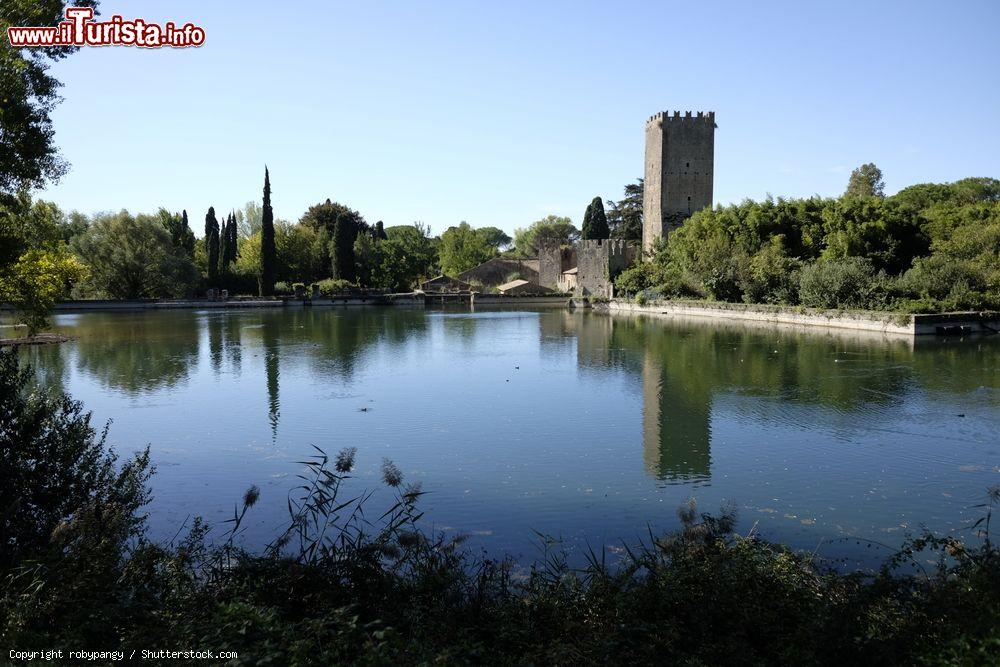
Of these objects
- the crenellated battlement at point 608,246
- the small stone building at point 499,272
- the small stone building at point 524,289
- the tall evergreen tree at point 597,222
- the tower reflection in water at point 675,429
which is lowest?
the tower reflection in water at point 675,429

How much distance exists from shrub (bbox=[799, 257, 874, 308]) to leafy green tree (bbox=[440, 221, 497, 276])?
164 ft

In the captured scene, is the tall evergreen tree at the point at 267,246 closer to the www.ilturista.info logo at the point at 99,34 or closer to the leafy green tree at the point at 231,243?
the leafy green tree at the point at 231,243

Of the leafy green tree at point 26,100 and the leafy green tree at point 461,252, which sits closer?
the leafy green tree at point 26,100

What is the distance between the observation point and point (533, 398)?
1456cm

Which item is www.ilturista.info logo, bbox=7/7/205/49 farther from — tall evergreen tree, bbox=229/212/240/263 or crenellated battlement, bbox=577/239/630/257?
tall evergreen tree, bbox=229/212/240/263

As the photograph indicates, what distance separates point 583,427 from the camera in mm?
11805

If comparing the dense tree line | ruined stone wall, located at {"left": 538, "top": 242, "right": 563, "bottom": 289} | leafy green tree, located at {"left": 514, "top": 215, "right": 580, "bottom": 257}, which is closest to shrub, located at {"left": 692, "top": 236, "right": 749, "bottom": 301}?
the dense tree line

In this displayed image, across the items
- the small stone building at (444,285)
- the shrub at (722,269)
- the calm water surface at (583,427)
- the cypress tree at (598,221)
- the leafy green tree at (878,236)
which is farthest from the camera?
the cypress tree at (598,221)

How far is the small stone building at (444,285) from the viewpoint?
5959 centimetres

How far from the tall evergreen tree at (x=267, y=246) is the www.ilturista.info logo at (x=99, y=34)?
40.0 metres

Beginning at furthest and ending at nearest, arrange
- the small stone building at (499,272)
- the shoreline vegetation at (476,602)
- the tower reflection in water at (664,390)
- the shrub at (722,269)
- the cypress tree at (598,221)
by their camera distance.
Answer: the small stone building at (499,272), the cypress tree at (598,221), the shrub at (722,269), the tower reflection in water at (664,390), the shoreline vegetation at (476,602)

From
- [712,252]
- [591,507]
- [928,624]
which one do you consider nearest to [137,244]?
[712,252]

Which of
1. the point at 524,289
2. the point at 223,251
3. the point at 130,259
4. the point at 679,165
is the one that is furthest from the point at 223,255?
the point at 679,165

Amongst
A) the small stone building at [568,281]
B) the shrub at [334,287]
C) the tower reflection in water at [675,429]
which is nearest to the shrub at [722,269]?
the small stone building at [568,281]
